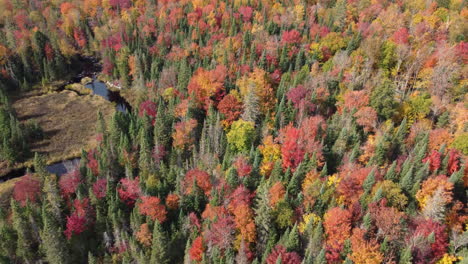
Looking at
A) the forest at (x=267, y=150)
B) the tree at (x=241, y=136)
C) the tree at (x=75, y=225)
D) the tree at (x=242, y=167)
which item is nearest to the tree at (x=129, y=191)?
the forest at (x=267, y=150)

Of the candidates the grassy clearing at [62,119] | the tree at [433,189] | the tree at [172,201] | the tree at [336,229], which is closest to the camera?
the tree at [336,229]

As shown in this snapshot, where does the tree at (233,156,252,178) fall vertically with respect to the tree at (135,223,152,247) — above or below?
above

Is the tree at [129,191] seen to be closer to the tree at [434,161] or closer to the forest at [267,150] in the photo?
the forest at [267,150]

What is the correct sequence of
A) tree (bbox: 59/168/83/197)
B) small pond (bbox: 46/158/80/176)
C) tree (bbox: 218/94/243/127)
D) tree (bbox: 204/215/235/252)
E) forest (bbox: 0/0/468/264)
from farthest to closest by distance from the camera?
small pond (bbox: 46/158/80/176)
tree (bbox: 218/94/243/127)
tree (bbox: 59/168/83/197)
forest (bbox: 0/0/468/264)
tree (bbox: 204/215/235/252)

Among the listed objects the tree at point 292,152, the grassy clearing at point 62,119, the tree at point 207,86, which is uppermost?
the tree at point 207,86

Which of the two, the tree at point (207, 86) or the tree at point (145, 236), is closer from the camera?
the tree at point (145, 236)

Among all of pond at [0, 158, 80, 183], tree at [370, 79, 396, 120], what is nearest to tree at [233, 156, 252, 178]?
tree at [370, 79, 396, 120]

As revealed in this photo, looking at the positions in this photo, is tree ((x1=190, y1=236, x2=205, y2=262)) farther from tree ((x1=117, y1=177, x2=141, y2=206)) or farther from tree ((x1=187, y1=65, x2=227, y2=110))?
tree ((x1=187, y1=65, x2=227, y2=110))
